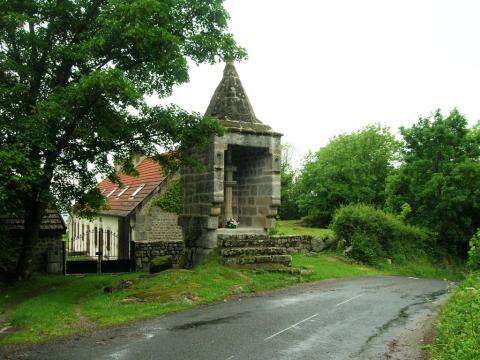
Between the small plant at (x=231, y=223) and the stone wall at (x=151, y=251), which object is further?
the stone wall at (x=151, y=251)

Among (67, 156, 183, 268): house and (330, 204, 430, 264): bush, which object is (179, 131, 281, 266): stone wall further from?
(67, 156, 183, 268): house

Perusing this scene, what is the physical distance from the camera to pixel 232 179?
16797mm

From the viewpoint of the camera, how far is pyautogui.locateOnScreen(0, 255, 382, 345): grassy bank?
932cm

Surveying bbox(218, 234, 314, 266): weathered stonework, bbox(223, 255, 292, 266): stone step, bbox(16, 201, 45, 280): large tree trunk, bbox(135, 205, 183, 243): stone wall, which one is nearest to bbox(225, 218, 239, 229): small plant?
bbox(218, 234, 314, 266): weathered stonework

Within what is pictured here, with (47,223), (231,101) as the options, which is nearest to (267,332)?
(231,101)

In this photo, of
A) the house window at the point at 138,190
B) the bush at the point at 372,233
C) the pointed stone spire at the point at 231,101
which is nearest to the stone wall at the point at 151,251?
the house window at the point at 138,190

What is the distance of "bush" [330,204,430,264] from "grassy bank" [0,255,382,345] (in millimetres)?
4917

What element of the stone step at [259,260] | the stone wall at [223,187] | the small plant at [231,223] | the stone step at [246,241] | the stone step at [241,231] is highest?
the stone wall at [223,187]

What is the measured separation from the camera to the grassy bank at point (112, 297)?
9.32 m

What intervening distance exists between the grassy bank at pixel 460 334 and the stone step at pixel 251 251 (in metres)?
6.54

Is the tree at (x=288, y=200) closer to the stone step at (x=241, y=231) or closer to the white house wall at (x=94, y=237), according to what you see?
the white house wall at (x=94, y=237)

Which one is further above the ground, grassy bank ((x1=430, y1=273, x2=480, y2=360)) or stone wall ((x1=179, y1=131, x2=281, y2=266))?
stone wall ((x1=179, y1=131, x2=281, y2=266))

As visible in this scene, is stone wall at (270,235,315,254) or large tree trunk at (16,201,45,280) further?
stone wall at (270,235,315,254)

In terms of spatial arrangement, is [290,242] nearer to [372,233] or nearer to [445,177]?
[372,233]
